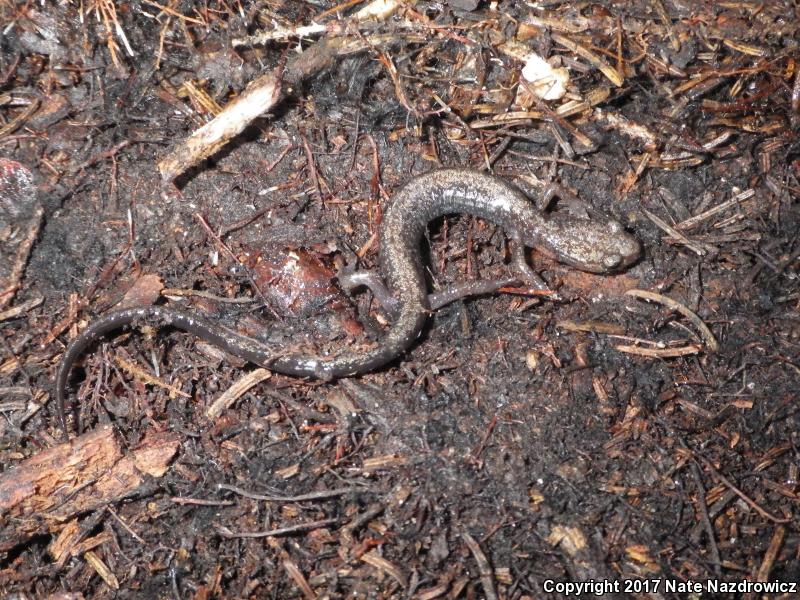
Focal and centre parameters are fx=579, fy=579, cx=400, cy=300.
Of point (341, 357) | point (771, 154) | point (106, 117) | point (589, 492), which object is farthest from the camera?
point (771, 154)

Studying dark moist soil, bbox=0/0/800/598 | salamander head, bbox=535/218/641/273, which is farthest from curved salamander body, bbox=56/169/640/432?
dark moist soil, bbox=0/0/800/598

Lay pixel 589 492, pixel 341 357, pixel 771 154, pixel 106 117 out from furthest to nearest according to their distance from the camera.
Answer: pixel 771 154, pixel 106 117, pixel 341 357, pixel 589 492

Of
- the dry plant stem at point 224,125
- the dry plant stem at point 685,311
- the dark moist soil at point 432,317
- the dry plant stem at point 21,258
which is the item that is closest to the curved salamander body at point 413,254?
the dark moist soil at point 432,317

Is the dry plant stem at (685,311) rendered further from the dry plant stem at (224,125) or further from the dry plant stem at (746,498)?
the dry plant stem at (224,125)

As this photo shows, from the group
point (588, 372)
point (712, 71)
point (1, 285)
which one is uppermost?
point (1, 285)

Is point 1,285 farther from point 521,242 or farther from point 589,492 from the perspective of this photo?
point 589,492

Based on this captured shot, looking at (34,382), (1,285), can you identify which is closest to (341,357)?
(34,382)

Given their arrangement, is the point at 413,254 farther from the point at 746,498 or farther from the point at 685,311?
the point at 746,498
